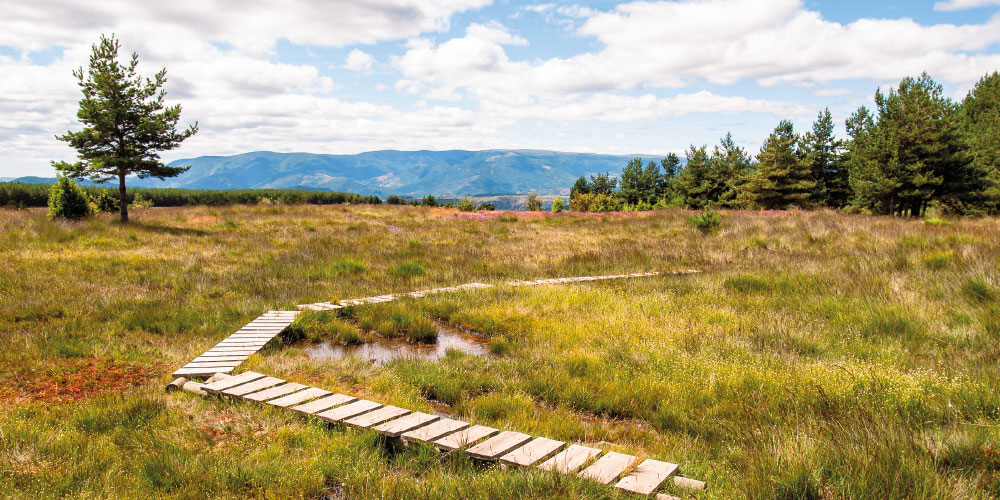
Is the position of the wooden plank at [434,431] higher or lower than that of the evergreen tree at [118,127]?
lower

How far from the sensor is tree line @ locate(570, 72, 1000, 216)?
100.0 ft

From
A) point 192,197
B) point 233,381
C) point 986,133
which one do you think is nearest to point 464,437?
point 233,381

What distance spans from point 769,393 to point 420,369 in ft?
12.8

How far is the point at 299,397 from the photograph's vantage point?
15.5ft

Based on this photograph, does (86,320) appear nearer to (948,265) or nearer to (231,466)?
(231,466)

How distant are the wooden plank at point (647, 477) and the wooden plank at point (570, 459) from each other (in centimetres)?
32

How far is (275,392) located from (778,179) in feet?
158

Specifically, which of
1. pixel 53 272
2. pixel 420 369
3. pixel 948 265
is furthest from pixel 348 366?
pixel 948 265

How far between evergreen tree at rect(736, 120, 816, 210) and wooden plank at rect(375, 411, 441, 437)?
150 ft

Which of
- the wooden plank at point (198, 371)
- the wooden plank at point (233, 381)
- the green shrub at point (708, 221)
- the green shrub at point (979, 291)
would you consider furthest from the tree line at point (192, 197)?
the green shrub at point (979, 291)

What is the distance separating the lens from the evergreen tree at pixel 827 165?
49.3 meters

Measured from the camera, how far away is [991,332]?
21.2 ft

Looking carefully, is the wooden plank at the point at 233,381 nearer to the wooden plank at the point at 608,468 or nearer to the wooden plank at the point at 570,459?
the wooden plank at the point at 570,459

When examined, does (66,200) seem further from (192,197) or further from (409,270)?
(192,197)
